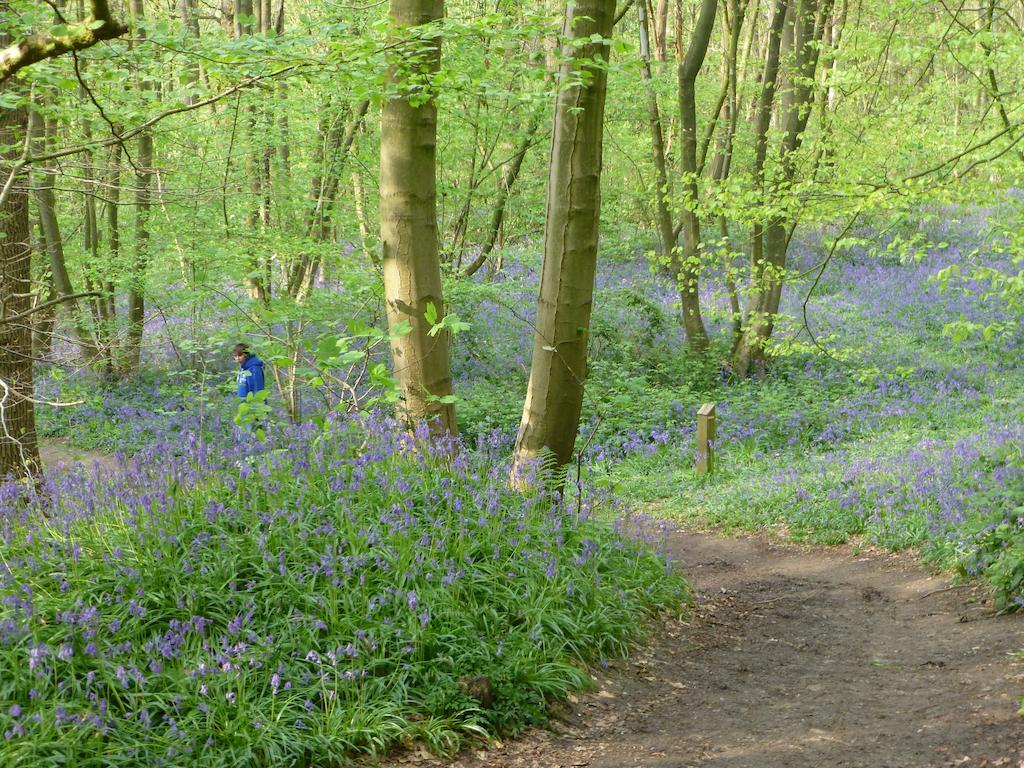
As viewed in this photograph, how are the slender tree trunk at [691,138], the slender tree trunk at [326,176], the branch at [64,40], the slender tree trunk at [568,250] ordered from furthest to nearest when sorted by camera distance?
1. the slender tree trunk at [691,138]
2. the slender tree trunk at [326,176]
3. the slender tree trunk at [568,250]
4. the branch at [64,40]

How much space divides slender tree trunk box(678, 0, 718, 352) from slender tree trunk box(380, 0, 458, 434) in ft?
27.1

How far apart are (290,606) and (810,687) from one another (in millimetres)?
2960

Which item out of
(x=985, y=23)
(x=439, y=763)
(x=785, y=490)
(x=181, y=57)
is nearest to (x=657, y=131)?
(x=985, y=23)

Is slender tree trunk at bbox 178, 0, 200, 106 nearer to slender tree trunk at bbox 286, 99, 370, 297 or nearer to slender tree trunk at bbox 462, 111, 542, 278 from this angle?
slender tree trunk at bbox 286, 99, 370, 297

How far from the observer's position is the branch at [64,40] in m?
2.86

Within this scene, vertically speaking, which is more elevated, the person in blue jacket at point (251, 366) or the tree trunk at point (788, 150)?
the tree trunk at point (788, 150)

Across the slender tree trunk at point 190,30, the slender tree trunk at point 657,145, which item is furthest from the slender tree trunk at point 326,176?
the slender tree trunk at point 657,145

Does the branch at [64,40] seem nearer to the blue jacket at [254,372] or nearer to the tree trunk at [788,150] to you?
the blue jacket at [254,372]

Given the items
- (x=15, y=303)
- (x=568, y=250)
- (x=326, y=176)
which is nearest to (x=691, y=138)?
(x=326, y=176)

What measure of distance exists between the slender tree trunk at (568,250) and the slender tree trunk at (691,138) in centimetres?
756

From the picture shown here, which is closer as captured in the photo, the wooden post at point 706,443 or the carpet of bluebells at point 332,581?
the carpet of bluebells at point 332,581

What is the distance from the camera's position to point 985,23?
31.3ft

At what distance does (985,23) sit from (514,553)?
846 cm

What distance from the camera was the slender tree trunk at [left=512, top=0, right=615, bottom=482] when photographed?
6410 millimetres
